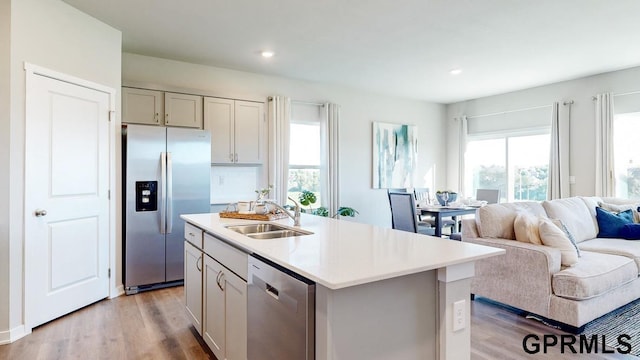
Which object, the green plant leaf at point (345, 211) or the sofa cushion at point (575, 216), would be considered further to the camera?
the green plant leaf at point (345, 211)

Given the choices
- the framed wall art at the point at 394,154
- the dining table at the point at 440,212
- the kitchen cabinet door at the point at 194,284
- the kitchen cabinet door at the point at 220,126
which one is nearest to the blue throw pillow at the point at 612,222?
the dining table at the point at 440,212

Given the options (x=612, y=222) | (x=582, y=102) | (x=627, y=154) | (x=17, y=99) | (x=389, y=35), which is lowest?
(x=612, y=222)

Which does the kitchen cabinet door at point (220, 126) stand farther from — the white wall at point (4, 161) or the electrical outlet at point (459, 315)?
the electrical outlet at point (459, 315)

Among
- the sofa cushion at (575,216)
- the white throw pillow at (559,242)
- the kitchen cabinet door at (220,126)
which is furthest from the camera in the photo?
the kitchen cabinet door at (220,126)

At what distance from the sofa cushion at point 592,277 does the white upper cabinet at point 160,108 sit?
4.01 m

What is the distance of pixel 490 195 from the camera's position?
577 centimetres

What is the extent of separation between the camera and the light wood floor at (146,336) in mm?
2445

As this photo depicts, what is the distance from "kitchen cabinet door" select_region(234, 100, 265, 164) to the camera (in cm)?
479

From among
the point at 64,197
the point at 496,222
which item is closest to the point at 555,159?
the point at 496,222

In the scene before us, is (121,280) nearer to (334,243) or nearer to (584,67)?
(334,243)

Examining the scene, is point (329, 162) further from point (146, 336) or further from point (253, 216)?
point (146, 336)

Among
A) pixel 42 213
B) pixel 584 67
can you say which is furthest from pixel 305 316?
pixel 584 67

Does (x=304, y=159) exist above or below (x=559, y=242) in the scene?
above

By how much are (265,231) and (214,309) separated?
0.61 m
